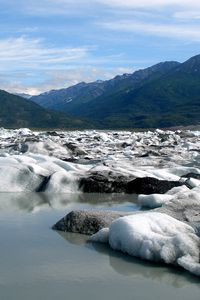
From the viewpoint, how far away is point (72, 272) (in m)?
7.25

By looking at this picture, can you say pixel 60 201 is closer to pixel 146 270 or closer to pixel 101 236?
pixel 101 236

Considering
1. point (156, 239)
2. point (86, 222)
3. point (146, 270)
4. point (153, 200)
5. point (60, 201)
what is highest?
point (156, 239)

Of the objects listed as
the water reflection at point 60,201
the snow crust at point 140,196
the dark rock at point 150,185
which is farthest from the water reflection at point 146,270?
the dark rock at point 150,185

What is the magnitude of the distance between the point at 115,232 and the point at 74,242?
88 centimetres

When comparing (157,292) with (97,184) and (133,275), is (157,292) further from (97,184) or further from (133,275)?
(97,184)

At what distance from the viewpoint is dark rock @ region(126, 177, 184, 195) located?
576 inches

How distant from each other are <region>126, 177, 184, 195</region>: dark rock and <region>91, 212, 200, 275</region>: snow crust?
5.86 meters

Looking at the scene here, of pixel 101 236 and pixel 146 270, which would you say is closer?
pixel 146 270

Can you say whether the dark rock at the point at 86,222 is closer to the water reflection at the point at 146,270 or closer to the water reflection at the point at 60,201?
the water reflection at the point at 146,270

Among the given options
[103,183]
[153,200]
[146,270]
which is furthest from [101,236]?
[103,183]

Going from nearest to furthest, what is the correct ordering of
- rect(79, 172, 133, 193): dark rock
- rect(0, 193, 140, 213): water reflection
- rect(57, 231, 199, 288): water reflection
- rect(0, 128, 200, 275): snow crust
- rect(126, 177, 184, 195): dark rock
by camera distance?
rect(57, 231, 199, 288): water reflection
rect(0, 128, 200, 275): snow crust
rect(0, 193, 140, 213): water reflection
rect(126, 177, 184, 195): dark rock
rect(79, 172, 133, 193): dark rock

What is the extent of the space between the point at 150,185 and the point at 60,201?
273 centimetres

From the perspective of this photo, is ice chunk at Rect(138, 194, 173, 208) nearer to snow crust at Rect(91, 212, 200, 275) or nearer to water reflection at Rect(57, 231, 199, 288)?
snow crust at Rect(91, 212, 200, 275)

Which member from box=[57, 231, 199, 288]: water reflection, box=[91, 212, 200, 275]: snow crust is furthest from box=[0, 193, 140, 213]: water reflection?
box=[57, 231, 199, 288]: water reflection
